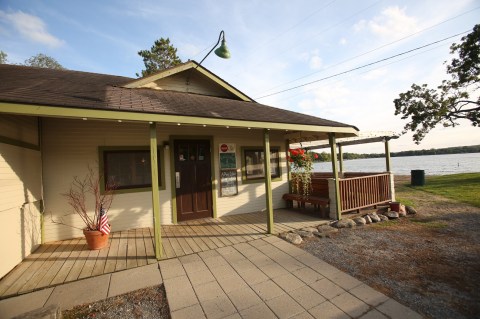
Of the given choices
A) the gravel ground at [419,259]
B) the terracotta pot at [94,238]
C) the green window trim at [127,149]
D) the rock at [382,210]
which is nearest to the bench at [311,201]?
the gravel ground at [419,259]

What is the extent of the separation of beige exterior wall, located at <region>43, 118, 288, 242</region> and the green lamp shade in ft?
7.35

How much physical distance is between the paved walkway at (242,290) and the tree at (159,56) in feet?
72.8

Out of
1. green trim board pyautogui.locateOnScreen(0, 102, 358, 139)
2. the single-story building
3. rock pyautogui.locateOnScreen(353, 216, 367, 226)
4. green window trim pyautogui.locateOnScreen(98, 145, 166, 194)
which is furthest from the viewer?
rock pyautogui.locateOnScreen(353, 216, 367, 226)

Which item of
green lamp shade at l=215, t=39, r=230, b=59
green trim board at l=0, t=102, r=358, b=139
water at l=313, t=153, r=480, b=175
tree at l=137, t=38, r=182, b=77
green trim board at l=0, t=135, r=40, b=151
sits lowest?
water at l=313, t=153, r=480, b=175

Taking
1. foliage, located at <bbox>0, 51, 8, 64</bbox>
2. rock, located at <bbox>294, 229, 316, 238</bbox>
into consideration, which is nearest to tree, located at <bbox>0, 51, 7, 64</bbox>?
foliage, located at <bbox>0, 51, 8, 64</bbox>

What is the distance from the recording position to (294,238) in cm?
480

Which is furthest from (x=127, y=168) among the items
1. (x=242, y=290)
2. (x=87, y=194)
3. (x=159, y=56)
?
(x=159, y=56)

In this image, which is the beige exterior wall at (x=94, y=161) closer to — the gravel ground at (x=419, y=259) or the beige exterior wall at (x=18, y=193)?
the beige exterior wall at (x=18, y=193)

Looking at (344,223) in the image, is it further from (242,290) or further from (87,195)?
(87,195)

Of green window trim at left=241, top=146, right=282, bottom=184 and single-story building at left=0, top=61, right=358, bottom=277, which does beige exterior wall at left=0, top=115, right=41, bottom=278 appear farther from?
green window trim at left=241, top=146, right=282, bottom=184

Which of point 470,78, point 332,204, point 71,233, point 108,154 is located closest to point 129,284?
point 71,233

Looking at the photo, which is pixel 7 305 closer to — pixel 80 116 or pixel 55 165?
pixel 80 116

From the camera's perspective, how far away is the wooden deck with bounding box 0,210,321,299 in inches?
138

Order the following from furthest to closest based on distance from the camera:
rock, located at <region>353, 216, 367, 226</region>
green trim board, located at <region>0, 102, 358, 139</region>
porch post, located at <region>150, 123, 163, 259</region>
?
rock, located at <region>353, 216, 367, 226</region>, porch post, located at <region>150, 123, 163, 259</region>, green trim board, located at <region>0, 102, 358, 139</region>
